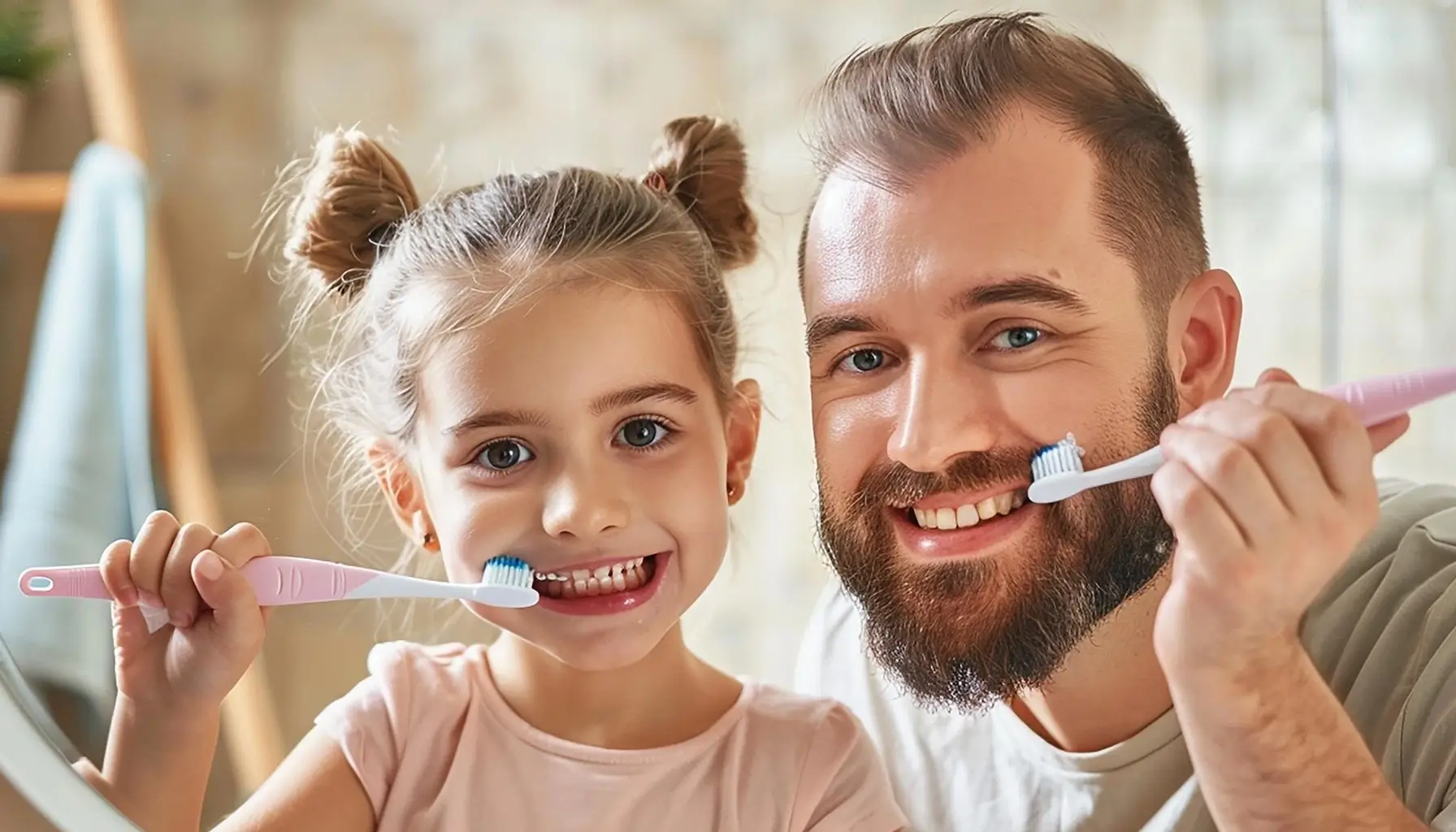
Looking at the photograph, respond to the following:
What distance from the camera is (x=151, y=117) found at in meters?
0.53

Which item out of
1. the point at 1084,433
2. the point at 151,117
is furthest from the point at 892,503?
the point at 151,117

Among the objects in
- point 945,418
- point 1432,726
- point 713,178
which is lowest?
point 1432,726

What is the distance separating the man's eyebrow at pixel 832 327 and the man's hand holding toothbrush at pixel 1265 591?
0.37ft

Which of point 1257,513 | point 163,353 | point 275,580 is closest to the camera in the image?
point 1257,513

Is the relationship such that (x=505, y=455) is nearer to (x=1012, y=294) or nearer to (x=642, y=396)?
(x=642, y=396)

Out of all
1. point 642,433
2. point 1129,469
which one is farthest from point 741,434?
point 1129,469

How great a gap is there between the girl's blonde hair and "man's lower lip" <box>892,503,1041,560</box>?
82 mm

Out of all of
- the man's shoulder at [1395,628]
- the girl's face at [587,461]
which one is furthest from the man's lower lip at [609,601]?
the man's shoulder at [1395,628]

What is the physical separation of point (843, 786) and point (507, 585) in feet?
0.48

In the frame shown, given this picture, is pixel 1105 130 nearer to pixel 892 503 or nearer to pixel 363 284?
pixel 892 503

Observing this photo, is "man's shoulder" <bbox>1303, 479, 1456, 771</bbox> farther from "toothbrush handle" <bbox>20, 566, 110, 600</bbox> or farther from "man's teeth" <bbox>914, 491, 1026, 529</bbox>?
"toothbrush handle" <bbox>20, 566, 110, 600</bbox>

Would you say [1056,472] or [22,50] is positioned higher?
[22,50]

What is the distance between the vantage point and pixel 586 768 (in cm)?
50

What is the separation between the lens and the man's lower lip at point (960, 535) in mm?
445
